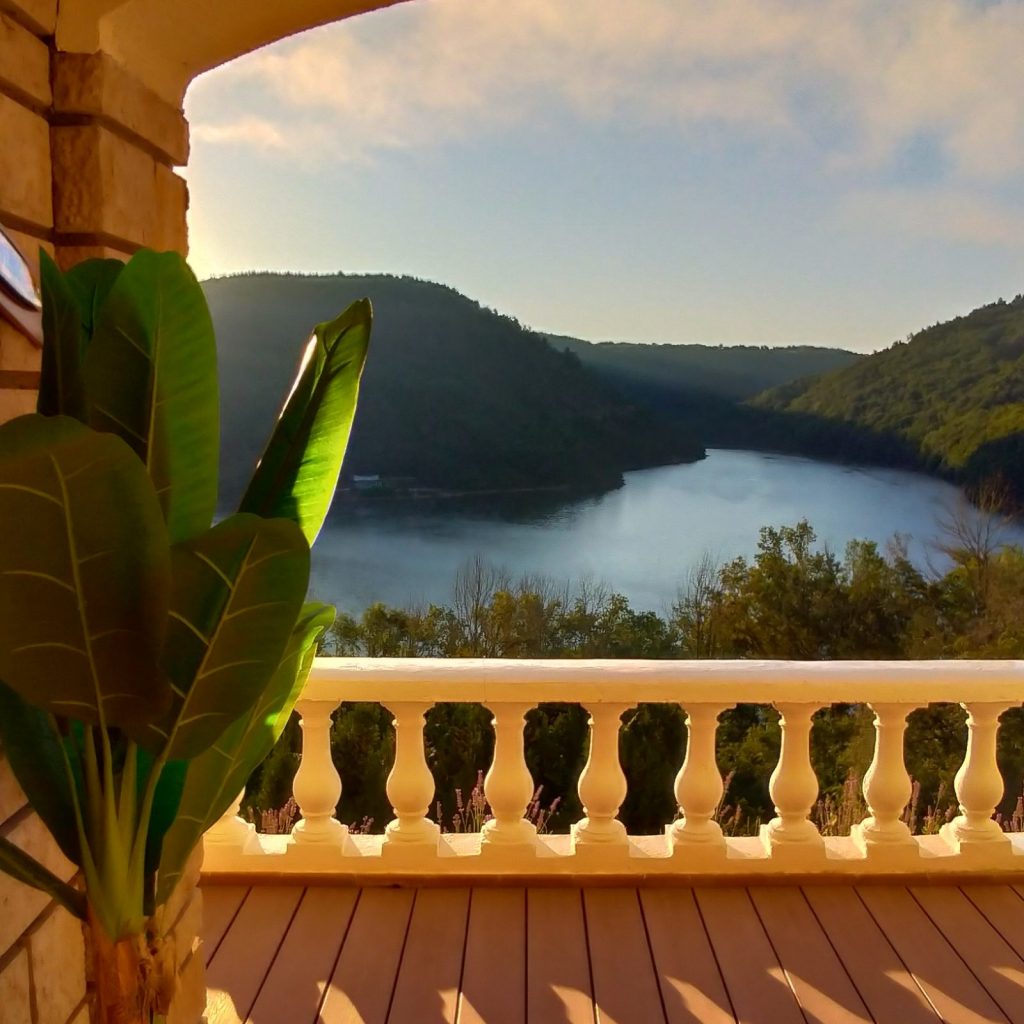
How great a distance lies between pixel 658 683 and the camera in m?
2.12

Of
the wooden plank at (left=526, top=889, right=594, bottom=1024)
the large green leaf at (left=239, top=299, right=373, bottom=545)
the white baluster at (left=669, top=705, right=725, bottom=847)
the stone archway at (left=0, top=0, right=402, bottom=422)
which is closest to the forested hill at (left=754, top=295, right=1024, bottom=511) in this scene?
the white baluster at (left=669, top=705, right=725, bottom=847)

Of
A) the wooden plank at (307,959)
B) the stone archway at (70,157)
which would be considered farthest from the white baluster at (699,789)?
the stone archway at (70,157)

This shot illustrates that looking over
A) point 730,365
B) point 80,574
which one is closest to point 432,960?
point 80,574

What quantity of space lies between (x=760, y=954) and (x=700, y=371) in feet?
27.9

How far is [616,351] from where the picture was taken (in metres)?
10.6

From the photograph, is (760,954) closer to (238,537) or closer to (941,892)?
(941,892)

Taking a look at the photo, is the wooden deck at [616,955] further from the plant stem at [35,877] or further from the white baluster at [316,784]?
the plant stem at [35,877]

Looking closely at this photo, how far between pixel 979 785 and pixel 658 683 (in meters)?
0.91

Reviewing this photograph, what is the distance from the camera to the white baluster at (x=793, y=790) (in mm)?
2229

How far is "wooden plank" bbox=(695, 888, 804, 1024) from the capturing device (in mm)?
1749

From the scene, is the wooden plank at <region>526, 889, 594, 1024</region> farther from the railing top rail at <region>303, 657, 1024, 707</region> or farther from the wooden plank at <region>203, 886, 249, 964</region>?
the wooden plank at <region>203, 886, 249, 964</region>

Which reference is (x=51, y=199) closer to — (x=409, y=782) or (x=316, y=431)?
(x=316, y=431)

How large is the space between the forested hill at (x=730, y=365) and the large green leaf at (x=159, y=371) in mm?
9079

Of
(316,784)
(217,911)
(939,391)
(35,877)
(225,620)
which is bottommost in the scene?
(217,911)
